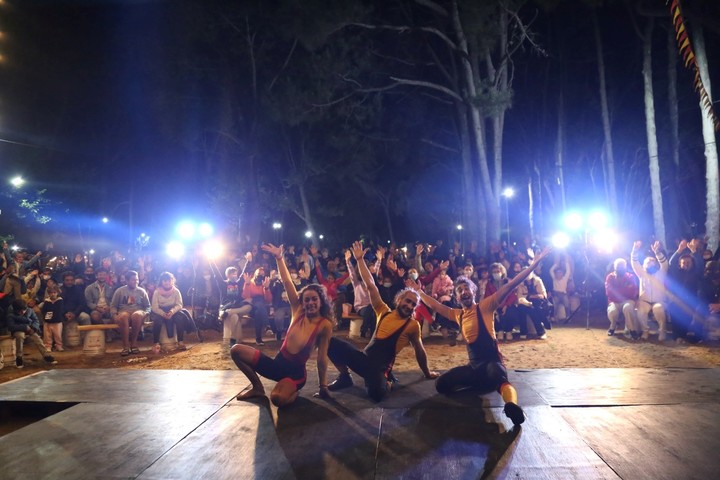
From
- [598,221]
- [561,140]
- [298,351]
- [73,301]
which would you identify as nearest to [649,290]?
[298,351]

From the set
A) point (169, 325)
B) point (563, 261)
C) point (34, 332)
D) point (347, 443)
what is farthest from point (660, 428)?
point (34, 332)

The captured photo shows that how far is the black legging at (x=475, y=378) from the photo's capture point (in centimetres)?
502

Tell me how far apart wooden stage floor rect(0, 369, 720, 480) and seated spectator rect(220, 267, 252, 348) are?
12.0 ft

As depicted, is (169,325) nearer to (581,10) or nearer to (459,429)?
(459,429)

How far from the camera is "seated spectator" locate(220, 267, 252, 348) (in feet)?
32.2

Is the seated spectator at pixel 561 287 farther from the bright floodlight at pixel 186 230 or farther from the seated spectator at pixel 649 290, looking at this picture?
the bright floodlight at pixel 186 230

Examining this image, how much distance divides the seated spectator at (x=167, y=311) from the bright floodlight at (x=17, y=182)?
17242mm

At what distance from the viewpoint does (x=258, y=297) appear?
32.6ft

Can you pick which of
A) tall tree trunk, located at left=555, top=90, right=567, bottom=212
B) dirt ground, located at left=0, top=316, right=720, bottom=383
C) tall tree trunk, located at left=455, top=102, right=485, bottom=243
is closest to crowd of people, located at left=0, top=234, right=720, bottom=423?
dirt ground, located at left=0, top=316, right=720, bottom=383

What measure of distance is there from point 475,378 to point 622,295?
593 cm

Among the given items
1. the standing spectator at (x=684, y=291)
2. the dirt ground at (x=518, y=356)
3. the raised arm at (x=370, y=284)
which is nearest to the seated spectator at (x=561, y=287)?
the dirt ground at (x=518, y=356)

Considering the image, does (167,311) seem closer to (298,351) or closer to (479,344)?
(298,351)

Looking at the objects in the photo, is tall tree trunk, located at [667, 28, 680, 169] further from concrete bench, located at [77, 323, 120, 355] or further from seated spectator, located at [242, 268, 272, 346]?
concrete bench, located at [77, 323, 120, 355]

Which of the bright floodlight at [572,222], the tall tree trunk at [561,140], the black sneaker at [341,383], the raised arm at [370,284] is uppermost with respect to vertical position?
the tall tree trunk at [561,140]
